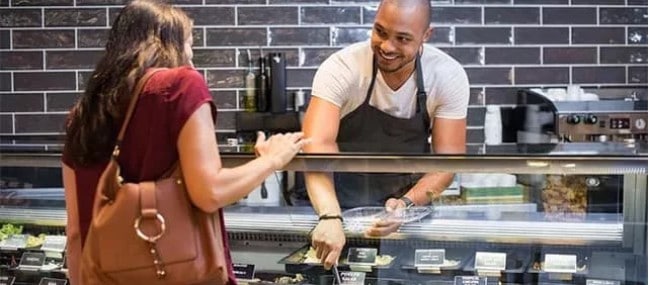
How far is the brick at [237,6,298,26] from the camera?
12.1 feet

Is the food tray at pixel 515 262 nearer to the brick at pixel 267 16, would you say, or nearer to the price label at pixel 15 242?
the price label at pixel 15 242

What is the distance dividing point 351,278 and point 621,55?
2.36 metres

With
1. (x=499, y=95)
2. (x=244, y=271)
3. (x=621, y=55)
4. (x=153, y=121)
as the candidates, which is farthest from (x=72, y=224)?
(x=621, y=55)

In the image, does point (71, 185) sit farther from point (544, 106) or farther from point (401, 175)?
point (544, 106)

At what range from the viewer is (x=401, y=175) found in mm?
1817

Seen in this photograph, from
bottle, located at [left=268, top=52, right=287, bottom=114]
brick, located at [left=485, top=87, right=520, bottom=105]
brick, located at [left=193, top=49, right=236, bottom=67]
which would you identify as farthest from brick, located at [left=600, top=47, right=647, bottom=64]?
brick, located at [left=193, top=49, right=236, bottom=67]

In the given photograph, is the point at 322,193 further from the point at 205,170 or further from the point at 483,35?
the point at 483,35

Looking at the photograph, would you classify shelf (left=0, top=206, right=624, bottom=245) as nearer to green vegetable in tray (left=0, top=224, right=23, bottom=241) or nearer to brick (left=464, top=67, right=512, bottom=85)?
green vegetable in tray (left=0, top=224, right=23, bottom=241)

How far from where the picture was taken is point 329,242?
74.4 inches

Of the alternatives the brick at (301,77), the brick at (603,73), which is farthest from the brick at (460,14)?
the brick at (301,77)

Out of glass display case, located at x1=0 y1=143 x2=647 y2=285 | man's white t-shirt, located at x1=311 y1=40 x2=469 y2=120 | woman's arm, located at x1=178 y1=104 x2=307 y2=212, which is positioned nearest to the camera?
woman's arm, located at x1=178 y1=104 x2=307 y2=212

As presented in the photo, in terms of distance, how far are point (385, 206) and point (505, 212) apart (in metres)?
0.29

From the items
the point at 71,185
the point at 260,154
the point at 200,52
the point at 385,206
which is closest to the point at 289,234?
the point at 385,206

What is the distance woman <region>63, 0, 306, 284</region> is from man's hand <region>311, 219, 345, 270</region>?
380 millimetres
